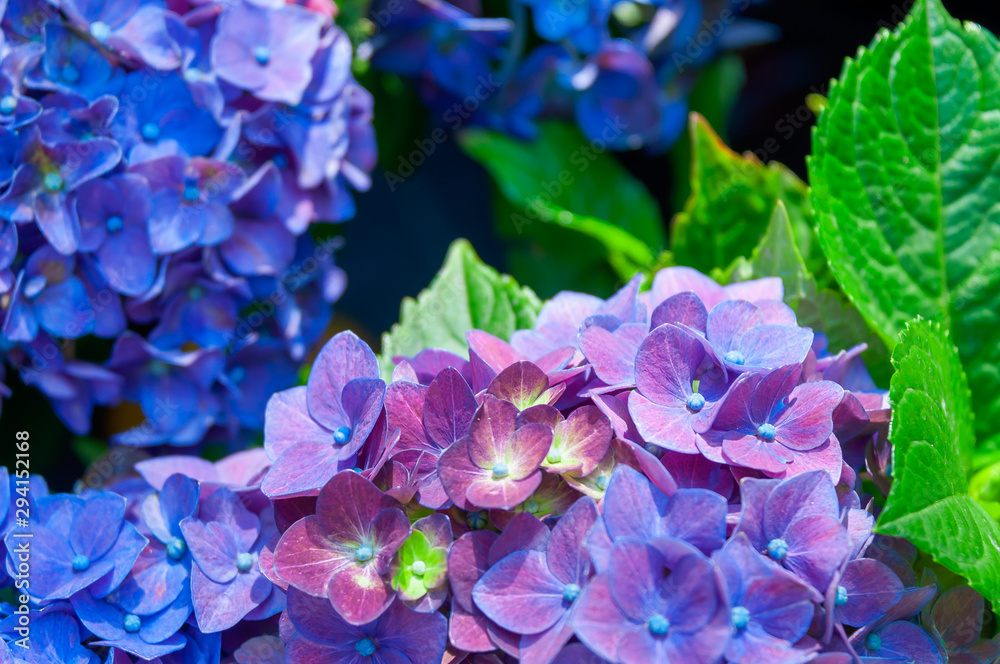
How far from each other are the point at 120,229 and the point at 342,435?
0.27 m

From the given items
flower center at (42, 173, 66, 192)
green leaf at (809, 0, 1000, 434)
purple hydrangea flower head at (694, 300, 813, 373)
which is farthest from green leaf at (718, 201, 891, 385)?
flower center at (42, 173, 66, 192)

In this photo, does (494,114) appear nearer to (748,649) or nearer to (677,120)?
(677,120)

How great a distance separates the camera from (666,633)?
323mm

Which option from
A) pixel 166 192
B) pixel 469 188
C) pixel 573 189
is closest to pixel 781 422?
pixel 166 192

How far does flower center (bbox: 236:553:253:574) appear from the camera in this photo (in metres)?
0.43

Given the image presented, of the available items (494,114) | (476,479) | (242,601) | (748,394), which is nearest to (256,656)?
(242,601)

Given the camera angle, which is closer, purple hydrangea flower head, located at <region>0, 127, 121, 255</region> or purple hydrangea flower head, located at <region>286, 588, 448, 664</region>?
purple hydrangea flower head, located at <region>286, 588, 448, 664</region>

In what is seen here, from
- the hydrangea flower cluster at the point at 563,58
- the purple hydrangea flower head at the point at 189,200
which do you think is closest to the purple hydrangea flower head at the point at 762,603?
the purple hydrangea flower head at the point at 189,200

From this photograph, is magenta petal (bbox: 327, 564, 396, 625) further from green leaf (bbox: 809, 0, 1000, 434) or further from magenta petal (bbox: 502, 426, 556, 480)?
green leaf (bbox: 809, 0, 1000, 434)

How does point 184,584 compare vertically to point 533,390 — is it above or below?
below

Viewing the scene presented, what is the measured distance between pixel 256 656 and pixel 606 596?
7.8 inches

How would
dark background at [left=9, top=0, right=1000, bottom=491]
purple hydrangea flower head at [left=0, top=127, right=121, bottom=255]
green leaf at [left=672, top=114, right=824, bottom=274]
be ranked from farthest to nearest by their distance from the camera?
dark background at [left=9, top=0, right=1000, bottom=491] → green leaf at [left=672, top=114, right=824, bottom=274] → purple hydrangea flower head at [left=0, top=127, right=121, bottom=255]

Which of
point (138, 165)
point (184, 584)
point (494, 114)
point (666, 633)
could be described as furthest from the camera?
point (494, 114)

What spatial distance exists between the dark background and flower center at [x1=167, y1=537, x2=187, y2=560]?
0.51 metres
